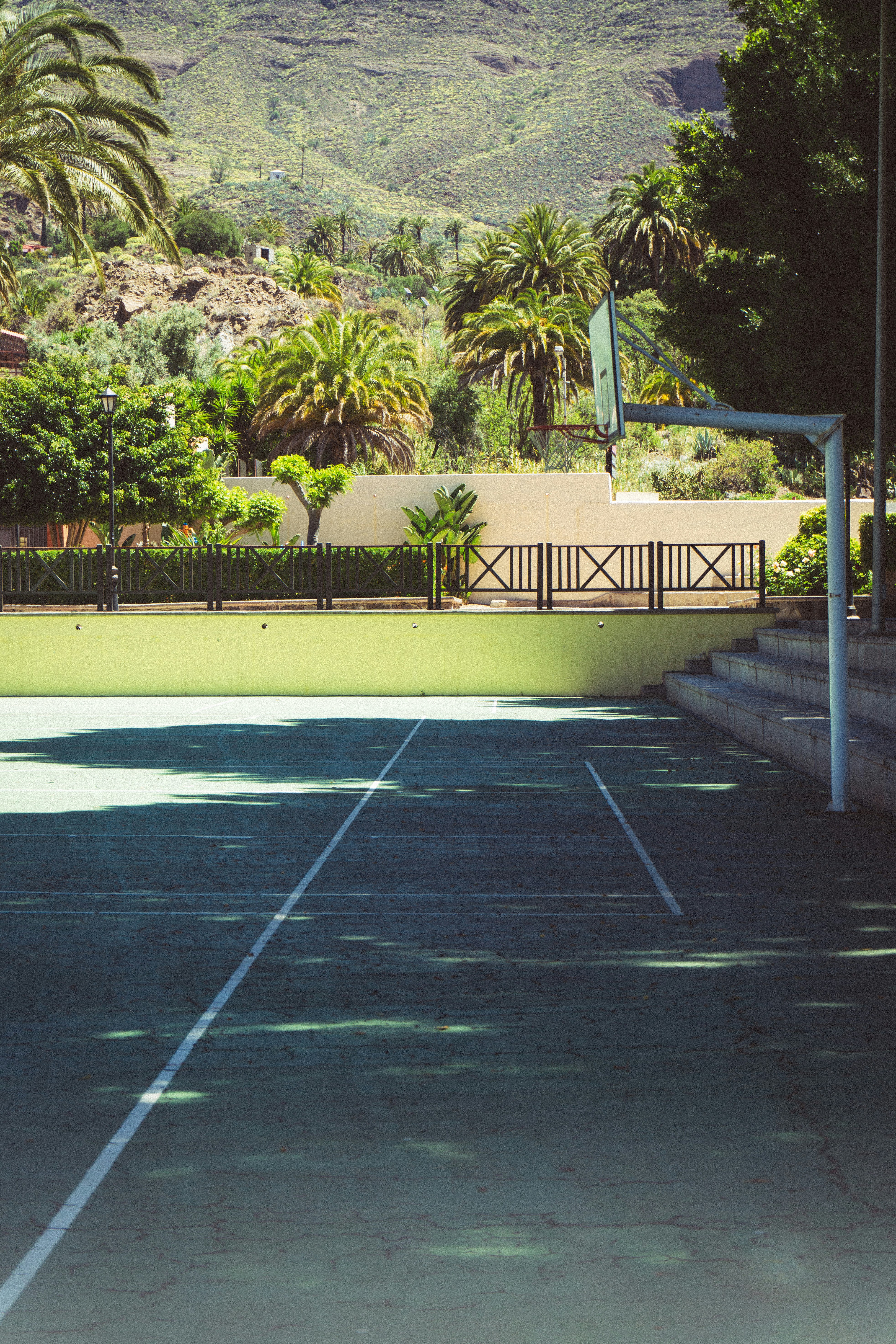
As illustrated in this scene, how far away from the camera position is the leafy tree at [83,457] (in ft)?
110

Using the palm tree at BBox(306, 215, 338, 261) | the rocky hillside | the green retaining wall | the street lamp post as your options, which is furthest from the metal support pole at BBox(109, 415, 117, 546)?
the rocky hillside

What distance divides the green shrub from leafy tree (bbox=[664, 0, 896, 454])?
3046 mm

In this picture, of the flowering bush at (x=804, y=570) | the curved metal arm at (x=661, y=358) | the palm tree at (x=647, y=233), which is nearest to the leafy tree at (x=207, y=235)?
the palm tree at (x=647, y=233)

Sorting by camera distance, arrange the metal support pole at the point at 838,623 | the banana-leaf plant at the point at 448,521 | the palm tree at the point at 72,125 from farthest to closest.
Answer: the banana-leaf plant at the point at 448,521
the palm tree at the point at 72,125
the metal support pole at the point at 838,623

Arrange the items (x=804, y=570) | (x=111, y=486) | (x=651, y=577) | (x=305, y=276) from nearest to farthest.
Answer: (x=651, y=577) → (x=804, y=570) → (x=111, y=486) → (x=305, y=276)

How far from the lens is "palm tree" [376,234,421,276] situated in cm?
12006

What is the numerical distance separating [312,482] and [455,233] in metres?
98.7

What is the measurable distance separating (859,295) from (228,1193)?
13.5 meters

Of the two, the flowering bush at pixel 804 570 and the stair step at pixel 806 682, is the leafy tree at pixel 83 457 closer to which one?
the flowering bush at pixel 804 570

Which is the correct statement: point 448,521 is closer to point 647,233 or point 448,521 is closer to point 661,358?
point 647,233

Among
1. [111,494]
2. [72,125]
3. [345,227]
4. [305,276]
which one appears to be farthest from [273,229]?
[72,125]

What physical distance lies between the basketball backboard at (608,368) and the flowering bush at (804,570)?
34.8ft

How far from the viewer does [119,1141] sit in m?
3.65

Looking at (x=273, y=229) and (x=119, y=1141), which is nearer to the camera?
(x=119, y=1141)
